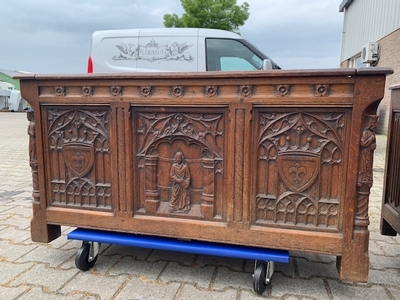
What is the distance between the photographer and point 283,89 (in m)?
1.72

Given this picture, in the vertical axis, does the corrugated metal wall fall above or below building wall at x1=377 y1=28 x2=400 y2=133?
above

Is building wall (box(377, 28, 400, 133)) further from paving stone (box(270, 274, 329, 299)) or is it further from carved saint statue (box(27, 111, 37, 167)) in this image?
carved saint statue (box(27, 111, 37, 167))

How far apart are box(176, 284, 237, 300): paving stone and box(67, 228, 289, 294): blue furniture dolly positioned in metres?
0.15

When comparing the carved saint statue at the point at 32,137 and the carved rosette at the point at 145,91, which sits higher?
the carved rosette at the point at 145,91

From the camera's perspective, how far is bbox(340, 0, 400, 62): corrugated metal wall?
454 inches

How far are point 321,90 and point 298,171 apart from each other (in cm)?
44

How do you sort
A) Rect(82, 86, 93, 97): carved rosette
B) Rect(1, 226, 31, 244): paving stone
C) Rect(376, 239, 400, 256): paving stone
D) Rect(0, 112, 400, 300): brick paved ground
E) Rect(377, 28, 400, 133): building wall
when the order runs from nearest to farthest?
Rect(0, 112, 400, 300): brick paved ground
Rect(82, 86, 93, 97): carved rosette
Rect(376, 239, 400, 256): paving stone
Rect(1, 226, 31, 244): paving stone
Rect(377, 28, 400, 133): building wall

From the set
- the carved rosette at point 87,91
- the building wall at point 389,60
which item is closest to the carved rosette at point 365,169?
the carved rosette at point 87,91

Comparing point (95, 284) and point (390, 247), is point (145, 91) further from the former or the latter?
point (390, 247)

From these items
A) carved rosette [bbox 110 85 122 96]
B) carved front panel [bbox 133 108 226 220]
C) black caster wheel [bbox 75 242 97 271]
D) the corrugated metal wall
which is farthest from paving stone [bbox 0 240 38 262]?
the corrugated metal wall

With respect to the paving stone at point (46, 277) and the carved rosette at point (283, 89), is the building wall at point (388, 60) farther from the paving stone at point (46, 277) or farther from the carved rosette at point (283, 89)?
the paving stone at point (46, 277)

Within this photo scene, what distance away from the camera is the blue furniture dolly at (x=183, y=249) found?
6.10ft

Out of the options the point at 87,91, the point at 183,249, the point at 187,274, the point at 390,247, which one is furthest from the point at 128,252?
the point at 390,247

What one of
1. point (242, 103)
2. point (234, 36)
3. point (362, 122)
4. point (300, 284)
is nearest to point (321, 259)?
point (300, 284)
